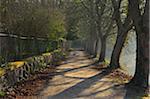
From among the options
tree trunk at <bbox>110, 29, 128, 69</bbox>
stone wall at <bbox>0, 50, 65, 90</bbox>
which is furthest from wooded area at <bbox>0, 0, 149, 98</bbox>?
stone wall at <bbox>0, 50, 65, 90</bbox>

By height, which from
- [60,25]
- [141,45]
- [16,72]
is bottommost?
[16,72]

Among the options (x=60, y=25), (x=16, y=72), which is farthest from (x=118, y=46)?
(x=16, y=72)

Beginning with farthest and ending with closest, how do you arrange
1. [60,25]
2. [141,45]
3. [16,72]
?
→ [60,25], [141,45], [16,72]

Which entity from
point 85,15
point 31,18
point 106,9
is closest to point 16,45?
point 31,18

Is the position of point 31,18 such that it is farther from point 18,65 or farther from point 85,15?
point 85,15

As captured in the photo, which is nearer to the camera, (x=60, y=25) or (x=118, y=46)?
(x=118, y=46)

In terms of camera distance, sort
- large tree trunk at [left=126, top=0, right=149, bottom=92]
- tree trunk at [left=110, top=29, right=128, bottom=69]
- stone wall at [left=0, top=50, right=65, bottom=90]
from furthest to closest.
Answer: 1. tree trunk at [left=110, top=29, right=128, bottom=69]
2. large tree trunk at [left=126, top=0, right=149, bottom=92]
3. stone wall at [left=0, top=50, right=65, bottom=90]

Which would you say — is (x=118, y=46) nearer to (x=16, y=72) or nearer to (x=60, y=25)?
(x=60, y=25)

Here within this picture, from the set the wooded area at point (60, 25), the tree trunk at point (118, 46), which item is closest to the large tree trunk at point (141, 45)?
the wooded area at point (60, 25)

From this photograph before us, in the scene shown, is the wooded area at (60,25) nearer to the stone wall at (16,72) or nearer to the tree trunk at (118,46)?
the tree trunk at (118,46)

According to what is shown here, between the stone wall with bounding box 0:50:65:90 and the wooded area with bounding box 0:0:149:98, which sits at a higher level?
the wooded area with bounding box 0:0:149:98

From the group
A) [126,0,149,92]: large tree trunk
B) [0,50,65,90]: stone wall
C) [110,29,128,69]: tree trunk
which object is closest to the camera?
[0,50,65,90]: stone wall

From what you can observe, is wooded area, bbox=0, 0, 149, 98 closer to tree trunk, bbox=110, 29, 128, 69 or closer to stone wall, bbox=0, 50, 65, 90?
tree trunk, bbox=110, 29, 128, 69

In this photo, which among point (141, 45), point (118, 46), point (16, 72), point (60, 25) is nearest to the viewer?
point (16, 72)
